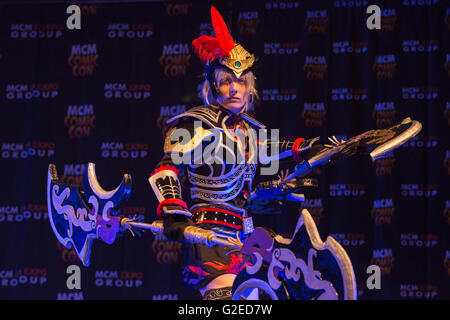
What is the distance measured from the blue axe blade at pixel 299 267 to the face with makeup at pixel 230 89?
718 mm

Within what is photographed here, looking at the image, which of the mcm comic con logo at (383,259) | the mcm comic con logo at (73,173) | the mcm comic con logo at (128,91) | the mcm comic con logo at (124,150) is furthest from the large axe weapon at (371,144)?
the mcm comic con logo at (73,173)

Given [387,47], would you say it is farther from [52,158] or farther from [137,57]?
[52,158]

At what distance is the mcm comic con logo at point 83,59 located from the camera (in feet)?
14.3

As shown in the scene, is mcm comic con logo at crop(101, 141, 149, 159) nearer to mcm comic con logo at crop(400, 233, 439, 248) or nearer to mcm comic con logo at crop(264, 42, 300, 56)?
mcm comic con logo at crop(264, 42, 300, 56)

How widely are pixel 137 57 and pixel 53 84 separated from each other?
0.72 m

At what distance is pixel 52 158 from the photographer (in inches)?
170

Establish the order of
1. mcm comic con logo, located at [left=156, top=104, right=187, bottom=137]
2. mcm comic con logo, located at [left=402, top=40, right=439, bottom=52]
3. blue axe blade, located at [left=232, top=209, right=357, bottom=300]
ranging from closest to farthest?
blue axe blade, located at [left=232, top=209, right=357, bottom=300] < mcm comic con logo, located at [left=402, top=40, right=439, bottom=52] < mcm comic con logo, located at [left=156, top=104, right=187, bottom=137]

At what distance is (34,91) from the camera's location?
4.38m

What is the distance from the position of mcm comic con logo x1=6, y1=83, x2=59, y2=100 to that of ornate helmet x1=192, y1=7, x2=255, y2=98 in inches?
84.1

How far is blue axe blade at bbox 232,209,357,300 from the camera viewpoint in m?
1.87

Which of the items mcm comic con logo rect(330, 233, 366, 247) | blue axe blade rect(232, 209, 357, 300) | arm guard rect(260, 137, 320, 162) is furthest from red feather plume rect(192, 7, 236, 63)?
mcm comic con logo rect(330, 233, 366, 247)

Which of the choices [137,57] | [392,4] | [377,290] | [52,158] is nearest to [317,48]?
[392,4]

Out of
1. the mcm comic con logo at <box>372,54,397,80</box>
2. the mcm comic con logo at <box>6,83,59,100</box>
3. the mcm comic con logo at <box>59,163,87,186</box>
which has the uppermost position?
the mcm comic con logo at <box>372,54,397,80</box>

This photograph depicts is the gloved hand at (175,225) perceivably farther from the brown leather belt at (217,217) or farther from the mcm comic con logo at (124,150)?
the mcm comic con logo at (124,150)
